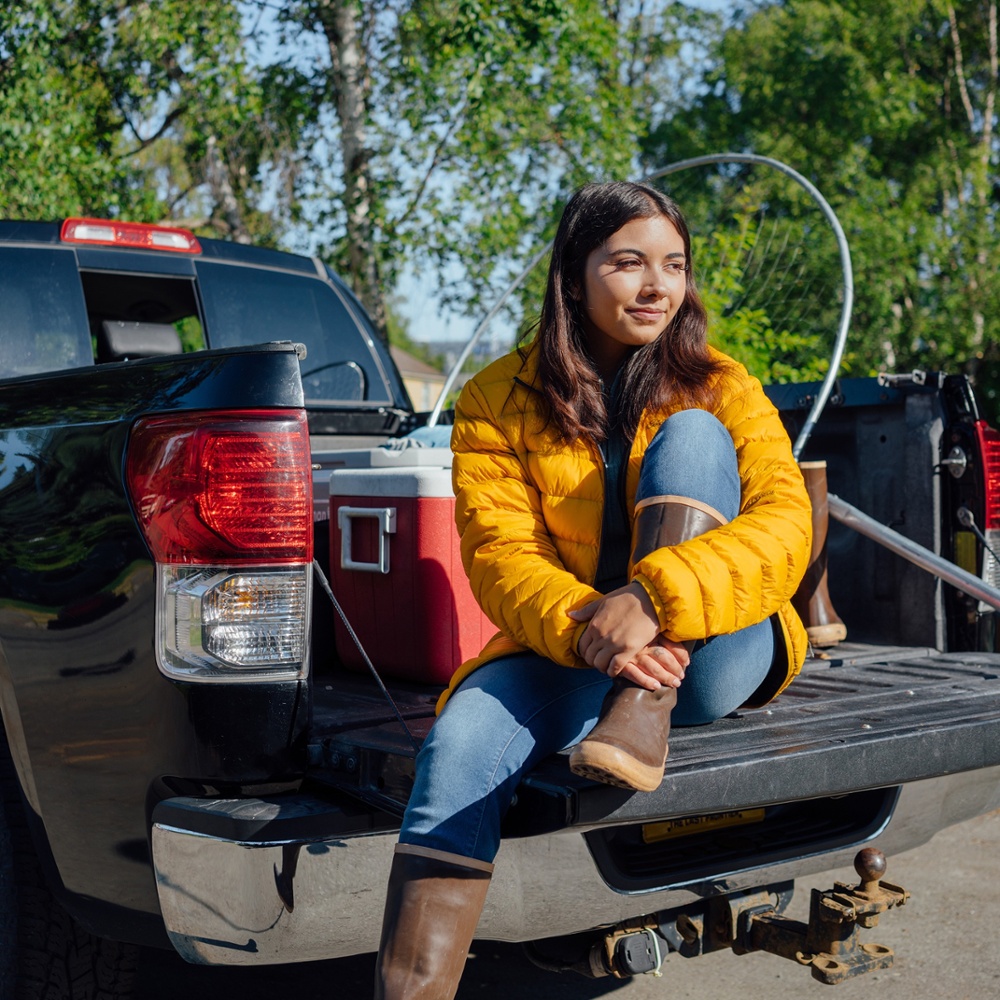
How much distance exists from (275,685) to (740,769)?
2.61 feet

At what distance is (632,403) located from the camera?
7.81 feet

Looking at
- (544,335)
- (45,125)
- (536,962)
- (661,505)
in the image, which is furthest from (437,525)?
(45,125)

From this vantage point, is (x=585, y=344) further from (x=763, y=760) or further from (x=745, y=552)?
(x=763, y=760)

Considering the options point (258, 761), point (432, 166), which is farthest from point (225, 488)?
point (432, 166)

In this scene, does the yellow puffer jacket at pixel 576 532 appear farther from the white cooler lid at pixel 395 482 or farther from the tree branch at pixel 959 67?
the tree branch at pixel 959 67

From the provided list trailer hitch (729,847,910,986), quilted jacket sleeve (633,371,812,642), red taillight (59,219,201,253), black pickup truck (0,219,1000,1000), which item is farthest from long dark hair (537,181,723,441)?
red taillight (59,219,201,253)

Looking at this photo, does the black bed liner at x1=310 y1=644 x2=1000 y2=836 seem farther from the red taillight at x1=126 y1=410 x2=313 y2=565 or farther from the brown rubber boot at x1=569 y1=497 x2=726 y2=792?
the red taillight at x1=126 y1=410 x2=313 y2=565

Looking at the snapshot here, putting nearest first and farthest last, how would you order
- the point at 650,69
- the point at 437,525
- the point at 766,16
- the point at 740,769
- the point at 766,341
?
the point at 740,769
the point at 437,525
the point at 766,341
the point at 766,16
the point at 650,69

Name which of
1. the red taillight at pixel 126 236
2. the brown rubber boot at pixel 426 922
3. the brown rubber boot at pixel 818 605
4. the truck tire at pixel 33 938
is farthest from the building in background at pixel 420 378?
the brown rubber boot at pixel 426 922

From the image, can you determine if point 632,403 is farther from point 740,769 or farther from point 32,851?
point 32,851

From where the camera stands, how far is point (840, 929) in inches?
91.0

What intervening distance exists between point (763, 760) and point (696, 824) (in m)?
0.40

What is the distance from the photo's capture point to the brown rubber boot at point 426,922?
1852mm

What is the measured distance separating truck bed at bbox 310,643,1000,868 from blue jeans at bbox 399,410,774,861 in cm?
5
